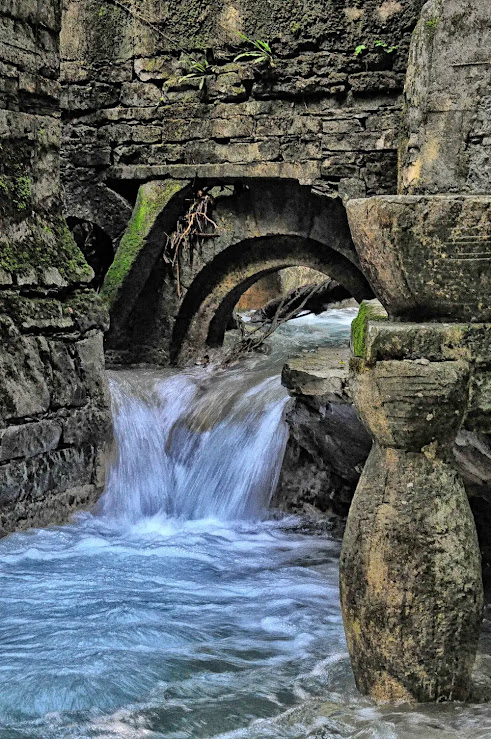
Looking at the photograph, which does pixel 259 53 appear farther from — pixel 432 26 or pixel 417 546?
pixel 417 546

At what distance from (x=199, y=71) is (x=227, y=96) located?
40 centimetres

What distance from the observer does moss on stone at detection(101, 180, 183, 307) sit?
8625mm

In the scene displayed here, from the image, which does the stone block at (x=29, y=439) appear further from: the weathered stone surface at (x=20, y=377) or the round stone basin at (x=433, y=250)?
the round stone basin at (x=433, y=250)

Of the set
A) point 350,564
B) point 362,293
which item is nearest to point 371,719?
point 350,564

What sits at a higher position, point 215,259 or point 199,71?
point 199,71

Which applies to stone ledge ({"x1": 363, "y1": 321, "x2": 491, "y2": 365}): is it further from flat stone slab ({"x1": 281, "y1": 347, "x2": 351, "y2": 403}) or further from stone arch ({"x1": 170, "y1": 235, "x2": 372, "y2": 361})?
stone arch ({"x1": 170, "y1": 235, "x2": 372, "y2": 361})

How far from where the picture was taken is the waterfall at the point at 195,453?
21.6 feet

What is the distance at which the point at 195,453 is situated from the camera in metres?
6.97

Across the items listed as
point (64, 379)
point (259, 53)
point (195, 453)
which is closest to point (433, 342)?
point (64, 379)

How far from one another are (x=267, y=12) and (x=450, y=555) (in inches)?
265

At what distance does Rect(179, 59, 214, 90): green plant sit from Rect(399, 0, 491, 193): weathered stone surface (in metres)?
2.00

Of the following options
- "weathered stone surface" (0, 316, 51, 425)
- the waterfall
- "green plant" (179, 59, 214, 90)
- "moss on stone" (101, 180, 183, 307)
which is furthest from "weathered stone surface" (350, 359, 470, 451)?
"green plant" (179, 59, 214, 90)


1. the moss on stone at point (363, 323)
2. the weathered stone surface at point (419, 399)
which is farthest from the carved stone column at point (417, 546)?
the moss on stone at point (363, 323)

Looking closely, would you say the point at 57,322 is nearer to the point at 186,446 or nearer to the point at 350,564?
the point at 186,446
